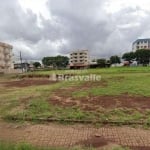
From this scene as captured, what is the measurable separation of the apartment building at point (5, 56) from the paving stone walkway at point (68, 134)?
58.2 m

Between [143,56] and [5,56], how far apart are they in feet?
156

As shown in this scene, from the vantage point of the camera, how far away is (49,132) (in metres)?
5.29

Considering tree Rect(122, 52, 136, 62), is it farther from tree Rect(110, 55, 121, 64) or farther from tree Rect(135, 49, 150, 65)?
tree Rect(110, 55, 121, 64)

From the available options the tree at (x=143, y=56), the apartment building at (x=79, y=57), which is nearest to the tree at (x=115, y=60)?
the tree at (x=143, y=56)

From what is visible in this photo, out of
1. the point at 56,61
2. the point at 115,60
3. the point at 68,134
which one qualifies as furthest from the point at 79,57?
the point at 68,134

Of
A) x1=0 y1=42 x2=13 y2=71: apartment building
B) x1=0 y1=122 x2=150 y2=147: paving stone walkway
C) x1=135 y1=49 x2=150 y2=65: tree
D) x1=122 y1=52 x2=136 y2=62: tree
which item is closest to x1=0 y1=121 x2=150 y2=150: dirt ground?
x1=0 y1=122 x2=150 y2=147: paving stone walkway

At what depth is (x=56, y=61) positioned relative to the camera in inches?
3162

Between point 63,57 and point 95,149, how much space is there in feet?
262

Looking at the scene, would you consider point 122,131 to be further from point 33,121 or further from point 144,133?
point 33,121

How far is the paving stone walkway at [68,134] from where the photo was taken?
4625 mm

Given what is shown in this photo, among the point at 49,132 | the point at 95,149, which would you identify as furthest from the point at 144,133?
the point at 49,132

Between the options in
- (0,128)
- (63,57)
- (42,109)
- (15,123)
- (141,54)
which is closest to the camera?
(0,128)

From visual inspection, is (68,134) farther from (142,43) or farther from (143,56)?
(142,43)

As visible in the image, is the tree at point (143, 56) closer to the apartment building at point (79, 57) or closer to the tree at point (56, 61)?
the tree at point (56, 61)
